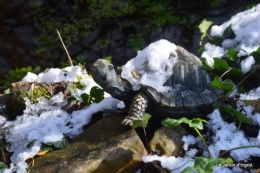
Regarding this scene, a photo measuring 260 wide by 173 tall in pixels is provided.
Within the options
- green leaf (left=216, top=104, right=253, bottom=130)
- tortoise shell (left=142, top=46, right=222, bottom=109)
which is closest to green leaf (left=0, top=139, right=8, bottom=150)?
tortoise shell (left=142, top=46, right=222, bottom=109)

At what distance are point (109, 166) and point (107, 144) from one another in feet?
0.32

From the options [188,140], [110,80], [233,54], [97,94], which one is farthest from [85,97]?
[233,54]

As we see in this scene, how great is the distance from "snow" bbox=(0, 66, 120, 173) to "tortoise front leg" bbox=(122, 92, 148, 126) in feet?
0.84

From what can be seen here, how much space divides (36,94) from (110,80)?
24.1 inches

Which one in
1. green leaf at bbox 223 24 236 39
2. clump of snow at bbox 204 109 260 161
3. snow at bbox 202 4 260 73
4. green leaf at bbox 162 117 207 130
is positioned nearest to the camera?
green leaf at bbox 162 117 207 130

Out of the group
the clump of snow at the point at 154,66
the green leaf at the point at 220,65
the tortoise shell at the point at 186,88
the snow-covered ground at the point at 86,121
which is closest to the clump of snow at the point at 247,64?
the snow-covered ground at the point at 86,121

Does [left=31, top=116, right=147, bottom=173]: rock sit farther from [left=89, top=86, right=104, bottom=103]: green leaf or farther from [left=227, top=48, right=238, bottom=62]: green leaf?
[left=227, top=48, right=238, bottom=62]: green leaf

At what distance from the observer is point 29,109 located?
185 cm

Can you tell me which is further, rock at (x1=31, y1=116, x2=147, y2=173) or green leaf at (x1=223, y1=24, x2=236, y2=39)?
green leaf at (x1=223, y1=24, x2=236, y2=39)

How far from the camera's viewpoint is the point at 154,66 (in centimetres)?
150

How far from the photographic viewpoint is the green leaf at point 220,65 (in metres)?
1.81

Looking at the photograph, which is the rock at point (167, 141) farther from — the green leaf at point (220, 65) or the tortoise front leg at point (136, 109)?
the green leaf at point (220, 65)

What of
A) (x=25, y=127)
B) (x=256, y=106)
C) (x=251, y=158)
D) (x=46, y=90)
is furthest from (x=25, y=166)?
(x=256, y=106)

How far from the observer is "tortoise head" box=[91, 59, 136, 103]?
4.67 feet
